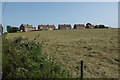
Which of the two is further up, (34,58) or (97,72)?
(34,58)

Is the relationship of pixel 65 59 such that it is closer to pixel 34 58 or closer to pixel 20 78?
pixel 34 58

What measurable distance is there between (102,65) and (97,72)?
72 cm

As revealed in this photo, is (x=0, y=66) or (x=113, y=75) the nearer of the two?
(x=113, y=75)

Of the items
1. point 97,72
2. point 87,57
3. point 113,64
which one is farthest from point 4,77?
point 113,64

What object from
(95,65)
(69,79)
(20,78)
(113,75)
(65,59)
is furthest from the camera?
(65,59)

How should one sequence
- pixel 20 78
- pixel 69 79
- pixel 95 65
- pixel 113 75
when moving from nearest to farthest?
pixel 69 79 < pixel 20 78 < pixel 113 75 < pixel 95 65

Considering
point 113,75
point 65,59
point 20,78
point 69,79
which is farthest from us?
point 65,59

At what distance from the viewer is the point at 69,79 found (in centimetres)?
356

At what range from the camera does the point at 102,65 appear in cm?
497

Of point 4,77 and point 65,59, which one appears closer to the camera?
point 4,77

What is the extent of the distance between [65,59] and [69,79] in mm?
2039

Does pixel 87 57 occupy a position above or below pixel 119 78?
above

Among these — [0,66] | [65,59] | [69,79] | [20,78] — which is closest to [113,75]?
[69,79]

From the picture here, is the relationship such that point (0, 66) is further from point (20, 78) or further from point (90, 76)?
point (90, 76)
